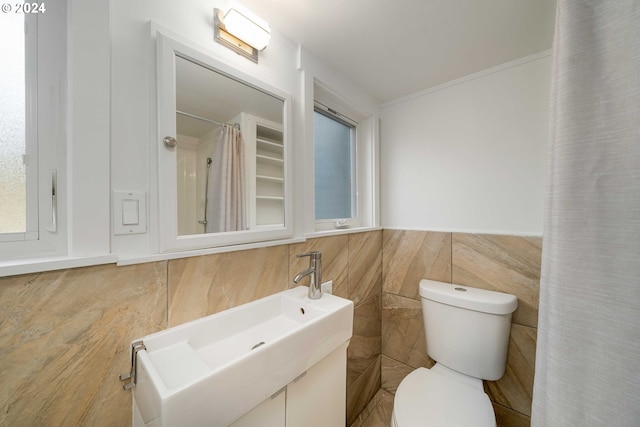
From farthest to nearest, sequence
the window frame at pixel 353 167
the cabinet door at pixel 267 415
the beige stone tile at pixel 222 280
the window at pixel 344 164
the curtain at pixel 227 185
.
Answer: the window frame at pixel 353 167 < the window at pixel 344 164 < the curtain at pixel 227 185 < the beige stone tile at pixel 222 280 < the cabinet door at pixel 267 415

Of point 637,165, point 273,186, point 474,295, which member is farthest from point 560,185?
point 273,186

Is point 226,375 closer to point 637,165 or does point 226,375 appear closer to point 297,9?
point 637,165

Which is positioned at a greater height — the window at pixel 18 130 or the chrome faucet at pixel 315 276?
the window at pixel 18 130

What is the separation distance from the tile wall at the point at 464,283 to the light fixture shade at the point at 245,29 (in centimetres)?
141

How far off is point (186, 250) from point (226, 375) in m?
0.41

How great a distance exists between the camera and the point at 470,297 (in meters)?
1.19

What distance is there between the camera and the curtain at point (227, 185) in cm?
85

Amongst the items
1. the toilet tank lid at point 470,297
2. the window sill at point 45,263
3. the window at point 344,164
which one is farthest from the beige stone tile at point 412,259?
the window sill at point 45,263

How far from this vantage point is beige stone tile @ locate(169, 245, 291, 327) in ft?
2.38

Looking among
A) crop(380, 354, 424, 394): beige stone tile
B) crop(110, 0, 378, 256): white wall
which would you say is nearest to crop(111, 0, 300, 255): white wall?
crop(110, 0, 378, 256): white wall

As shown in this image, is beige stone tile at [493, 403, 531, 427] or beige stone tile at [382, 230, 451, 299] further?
beige stone tile at [382, 230, 451, 299]

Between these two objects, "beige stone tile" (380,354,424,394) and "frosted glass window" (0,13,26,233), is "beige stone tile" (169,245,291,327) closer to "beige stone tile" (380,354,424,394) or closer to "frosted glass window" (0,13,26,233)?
"frosted glass window" (0,13,26,233)

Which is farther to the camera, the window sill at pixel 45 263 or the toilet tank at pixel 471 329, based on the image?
the toilet tank at pixel 471 329

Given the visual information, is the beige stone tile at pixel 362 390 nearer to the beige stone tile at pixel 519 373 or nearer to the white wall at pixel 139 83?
the beige stone tile at pixel 519 373
